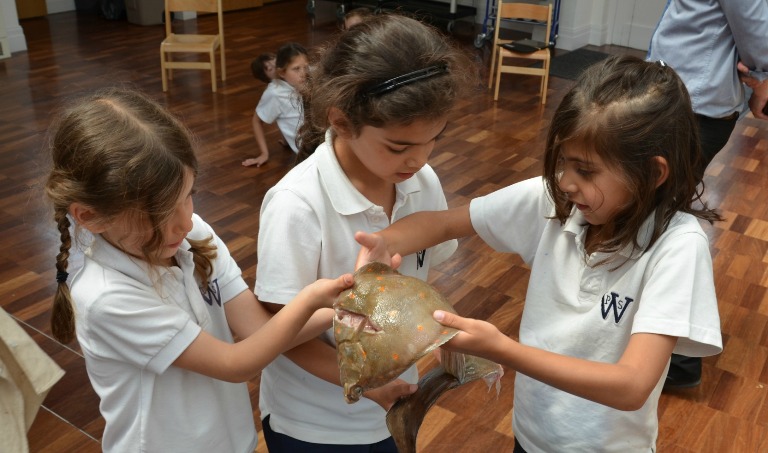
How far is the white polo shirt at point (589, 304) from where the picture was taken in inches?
46.8

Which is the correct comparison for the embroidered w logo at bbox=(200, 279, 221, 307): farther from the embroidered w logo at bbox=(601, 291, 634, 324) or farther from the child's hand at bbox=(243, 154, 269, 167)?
the child's hand at bbox=(243, 154, 269, 167)

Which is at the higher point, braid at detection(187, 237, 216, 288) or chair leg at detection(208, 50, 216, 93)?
braid at detection(187, 237, 216, 288)

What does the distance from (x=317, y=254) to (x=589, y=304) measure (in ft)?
1.61

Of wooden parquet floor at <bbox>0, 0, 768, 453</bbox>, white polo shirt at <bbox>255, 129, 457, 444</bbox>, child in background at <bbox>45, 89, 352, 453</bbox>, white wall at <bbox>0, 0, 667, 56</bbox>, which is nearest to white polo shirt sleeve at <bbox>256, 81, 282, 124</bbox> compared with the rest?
wooden parquet floor at <bbox>0, 0, 768, 453</bbox>

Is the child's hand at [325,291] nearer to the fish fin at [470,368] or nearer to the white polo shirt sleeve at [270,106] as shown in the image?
the fish fin at [470,368]

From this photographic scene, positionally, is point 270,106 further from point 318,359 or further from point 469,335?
point 469,335

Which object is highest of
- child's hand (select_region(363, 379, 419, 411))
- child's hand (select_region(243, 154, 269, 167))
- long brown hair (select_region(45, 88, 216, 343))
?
long brown hair (select_region(45, 88, 216, 343))

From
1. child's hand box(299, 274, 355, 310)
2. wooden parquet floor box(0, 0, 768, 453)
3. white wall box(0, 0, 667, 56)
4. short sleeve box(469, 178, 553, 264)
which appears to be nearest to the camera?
child's hand box(299, 274, 355, 310)

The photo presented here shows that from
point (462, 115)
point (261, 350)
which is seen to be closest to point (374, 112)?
point (261, 350)

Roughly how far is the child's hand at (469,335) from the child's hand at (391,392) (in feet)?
0.90

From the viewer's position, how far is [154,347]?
1.22 m

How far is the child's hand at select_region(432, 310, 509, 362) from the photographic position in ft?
3.34

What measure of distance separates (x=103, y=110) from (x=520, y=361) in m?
0.77

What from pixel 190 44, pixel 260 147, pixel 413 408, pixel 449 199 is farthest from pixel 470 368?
pixel 190 44
